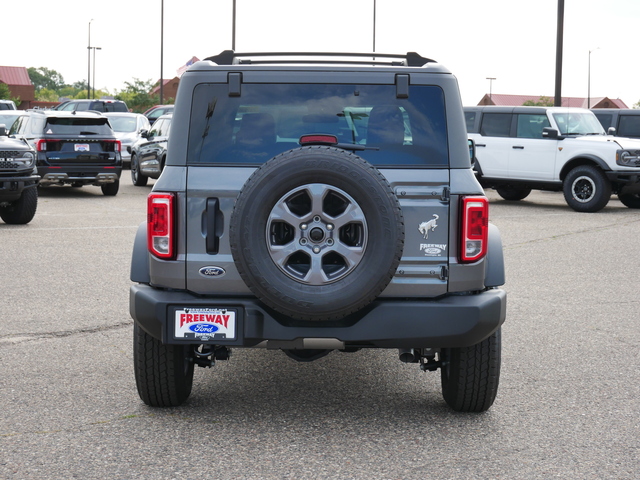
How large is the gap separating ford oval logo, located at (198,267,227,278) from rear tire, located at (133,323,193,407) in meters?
0.51

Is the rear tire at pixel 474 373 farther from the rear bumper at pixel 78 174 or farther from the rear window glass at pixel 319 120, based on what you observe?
the rear bumper at pixel 78 174

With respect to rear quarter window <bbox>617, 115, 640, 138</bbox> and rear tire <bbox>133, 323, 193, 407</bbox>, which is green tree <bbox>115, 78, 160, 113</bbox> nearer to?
rear quarter window <bbox>617, 115, 640, 138</bbox>

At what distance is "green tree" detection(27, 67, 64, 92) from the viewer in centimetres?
19312

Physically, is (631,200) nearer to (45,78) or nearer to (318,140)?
(318,140)

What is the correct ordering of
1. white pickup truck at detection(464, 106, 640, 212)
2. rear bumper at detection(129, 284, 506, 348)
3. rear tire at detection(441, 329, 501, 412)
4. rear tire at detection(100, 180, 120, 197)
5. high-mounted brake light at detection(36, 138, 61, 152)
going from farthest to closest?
rear tire at detection(100, 180, 120, 197) → high-mounted brake light at detection(36, 138, 61, 152) → white pickup truck at detection(464, 106, 640, 212) → rear tire at detection(441, 329, 501, 412) → rear bumper at detection(129, 284, 506, 348)

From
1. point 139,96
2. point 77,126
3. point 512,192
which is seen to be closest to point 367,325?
point 77,126

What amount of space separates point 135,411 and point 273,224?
1418 millimetres

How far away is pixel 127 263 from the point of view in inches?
395

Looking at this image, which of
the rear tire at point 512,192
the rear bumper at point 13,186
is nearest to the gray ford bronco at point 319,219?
the rear bumper at point 13,186

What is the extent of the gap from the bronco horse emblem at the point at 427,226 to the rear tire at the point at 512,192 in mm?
15670

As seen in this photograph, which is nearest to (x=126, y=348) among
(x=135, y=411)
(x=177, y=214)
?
(x=135, y=411)

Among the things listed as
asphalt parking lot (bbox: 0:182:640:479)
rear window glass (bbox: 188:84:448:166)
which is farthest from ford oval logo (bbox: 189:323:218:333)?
rear window glass (bbox: 188:84:448:166)

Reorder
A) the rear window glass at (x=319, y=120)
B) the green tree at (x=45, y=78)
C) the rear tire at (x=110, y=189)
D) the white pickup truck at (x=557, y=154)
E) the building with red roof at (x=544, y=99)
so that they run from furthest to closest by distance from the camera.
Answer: the green tree at (x=45, y=78)
the building with red roof at (x=544, y=99)
the rear tire at (x=110, y=189)
the white pickup truck at (x=557, y=154)
the rear window glass at (x=319, y=120)

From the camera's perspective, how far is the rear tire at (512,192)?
19.6 metres
